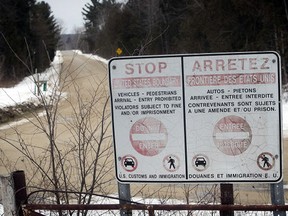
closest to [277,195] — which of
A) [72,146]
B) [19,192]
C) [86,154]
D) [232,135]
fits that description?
[232,135]

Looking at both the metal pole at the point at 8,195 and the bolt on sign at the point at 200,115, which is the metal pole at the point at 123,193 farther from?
the metal pole at the point at 8,195

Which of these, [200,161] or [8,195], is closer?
[200,161]

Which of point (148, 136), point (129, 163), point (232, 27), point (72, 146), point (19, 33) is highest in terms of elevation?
point (19, 33)

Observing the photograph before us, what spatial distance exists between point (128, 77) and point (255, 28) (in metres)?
21.7

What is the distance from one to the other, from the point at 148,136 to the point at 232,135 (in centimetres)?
53

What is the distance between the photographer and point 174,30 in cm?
3962

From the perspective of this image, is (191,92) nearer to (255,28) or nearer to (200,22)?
(255,28)

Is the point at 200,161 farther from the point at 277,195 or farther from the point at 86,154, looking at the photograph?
the point at 86,154

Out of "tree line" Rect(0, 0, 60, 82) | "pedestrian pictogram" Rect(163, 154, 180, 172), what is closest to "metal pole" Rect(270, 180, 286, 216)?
"pedestrian pictogram" Rect(163, 154, 180, 172)

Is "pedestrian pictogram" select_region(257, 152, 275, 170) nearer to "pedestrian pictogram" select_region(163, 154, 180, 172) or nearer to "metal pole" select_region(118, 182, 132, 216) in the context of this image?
"pedestrian pictogram" select_region(163, 154, 180, 172)

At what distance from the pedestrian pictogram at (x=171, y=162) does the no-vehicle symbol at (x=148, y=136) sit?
0.24 ft

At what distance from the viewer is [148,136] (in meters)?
2.59

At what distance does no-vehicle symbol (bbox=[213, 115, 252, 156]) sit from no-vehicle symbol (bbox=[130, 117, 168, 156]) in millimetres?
337

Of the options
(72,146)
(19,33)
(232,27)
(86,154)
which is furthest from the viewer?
(19,33)
